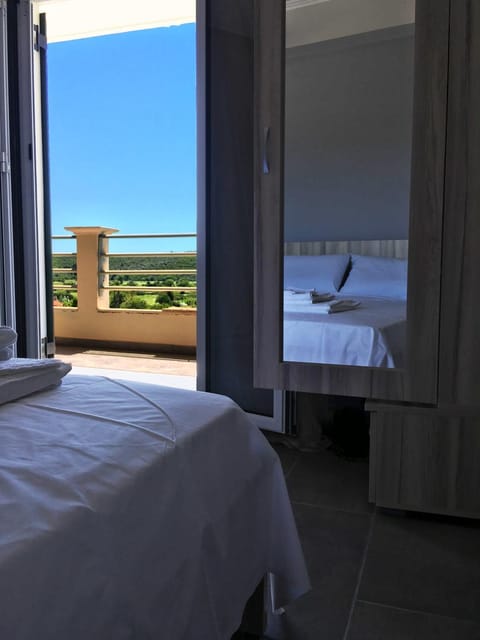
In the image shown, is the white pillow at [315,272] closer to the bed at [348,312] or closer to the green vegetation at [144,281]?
the bed at [348,312]

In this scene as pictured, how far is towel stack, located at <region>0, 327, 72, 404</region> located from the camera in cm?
89

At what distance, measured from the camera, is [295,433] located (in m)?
2.54

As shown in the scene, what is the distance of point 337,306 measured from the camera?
189 centimetres

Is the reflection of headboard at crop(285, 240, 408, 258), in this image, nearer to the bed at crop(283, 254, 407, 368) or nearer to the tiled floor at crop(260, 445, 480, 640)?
the bed at crop(283, 254, 407, 368)

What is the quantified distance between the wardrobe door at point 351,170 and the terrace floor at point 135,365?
2058 mm

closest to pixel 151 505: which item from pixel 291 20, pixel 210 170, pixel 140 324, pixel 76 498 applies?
pixel 76 498

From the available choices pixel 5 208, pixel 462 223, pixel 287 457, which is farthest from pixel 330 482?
pixel 5 208

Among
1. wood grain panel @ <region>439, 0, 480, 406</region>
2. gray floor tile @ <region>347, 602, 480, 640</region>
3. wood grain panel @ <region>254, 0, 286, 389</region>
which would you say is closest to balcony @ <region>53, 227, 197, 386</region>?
wood grain panel @ <region>254, 0, 286, 389</region>

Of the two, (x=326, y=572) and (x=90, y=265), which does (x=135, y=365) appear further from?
(x=326, y=572)

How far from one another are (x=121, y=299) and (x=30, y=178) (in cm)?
316

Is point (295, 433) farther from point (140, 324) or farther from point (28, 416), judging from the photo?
point (140, 324)

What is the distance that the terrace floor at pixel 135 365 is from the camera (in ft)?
13.5

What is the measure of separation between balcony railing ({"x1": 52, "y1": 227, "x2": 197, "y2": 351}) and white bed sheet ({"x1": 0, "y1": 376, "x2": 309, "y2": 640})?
4.60 m

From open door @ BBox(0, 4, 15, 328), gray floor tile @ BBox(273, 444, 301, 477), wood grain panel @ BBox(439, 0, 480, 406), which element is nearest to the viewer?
wood grain panel @ BBox(439, 0, 480, 406)
